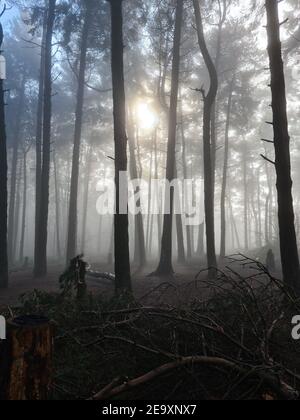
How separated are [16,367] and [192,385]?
1789mm

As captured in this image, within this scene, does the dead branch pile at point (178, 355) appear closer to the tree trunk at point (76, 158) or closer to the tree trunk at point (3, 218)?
the tree trunk at point (3, 218)

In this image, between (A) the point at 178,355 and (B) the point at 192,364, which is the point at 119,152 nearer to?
(A) the point at 178,355

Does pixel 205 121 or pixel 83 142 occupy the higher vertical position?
pixel 83 142

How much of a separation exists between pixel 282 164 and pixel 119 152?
13.1 feet

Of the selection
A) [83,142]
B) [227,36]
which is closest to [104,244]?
[83,142]

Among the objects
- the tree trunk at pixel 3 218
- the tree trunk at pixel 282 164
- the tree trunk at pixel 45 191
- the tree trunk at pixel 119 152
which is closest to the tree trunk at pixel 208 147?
the tree trunk at pixel 119 152

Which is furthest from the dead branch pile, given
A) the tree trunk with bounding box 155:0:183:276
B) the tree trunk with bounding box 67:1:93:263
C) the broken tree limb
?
the tree trunk with bounding box 67:1:93:263

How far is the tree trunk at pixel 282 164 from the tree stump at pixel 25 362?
546 centimetres

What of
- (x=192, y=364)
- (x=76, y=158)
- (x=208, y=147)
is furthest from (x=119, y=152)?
(x=76, y=158)

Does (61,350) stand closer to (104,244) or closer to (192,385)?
(192,385)

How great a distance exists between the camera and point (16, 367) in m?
3.60

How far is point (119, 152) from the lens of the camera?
995cm

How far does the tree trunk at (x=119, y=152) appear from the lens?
31.4 feet

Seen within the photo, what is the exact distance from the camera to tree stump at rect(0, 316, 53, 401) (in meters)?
3.59
